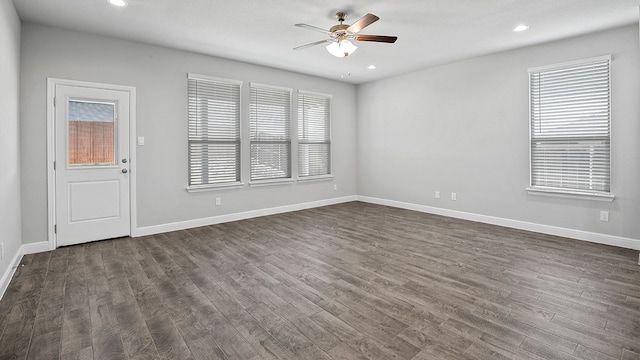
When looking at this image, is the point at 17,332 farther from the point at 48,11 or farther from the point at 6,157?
the point at 48,11

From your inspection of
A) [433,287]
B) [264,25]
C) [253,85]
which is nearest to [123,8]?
[264,25]

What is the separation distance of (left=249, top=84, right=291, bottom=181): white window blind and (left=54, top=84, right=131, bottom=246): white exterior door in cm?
198

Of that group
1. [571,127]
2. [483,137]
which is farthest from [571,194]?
[483,137]

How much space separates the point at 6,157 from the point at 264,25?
292 centimetres

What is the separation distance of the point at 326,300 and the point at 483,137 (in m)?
4.06

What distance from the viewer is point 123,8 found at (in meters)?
3.35

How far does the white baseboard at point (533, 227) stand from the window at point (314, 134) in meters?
1.72

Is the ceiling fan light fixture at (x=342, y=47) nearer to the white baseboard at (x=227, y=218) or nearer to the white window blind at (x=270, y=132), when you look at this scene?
the white window blind at (x=270, y=132)

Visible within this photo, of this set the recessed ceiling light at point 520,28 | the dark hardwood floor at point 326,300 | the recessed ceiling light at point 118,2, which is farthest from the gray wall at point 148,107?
the recessed ceiling light at point 520,28

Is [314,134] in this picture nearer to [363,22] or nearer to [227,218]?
[227,218]

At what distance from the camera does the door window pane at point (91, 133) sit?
3.94m

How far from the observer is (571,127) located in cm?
418

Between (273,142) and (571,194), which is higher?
(273,142)

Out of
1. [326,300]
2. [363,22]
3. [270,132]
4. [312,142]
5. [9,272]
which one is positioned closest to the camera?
[326,300]
